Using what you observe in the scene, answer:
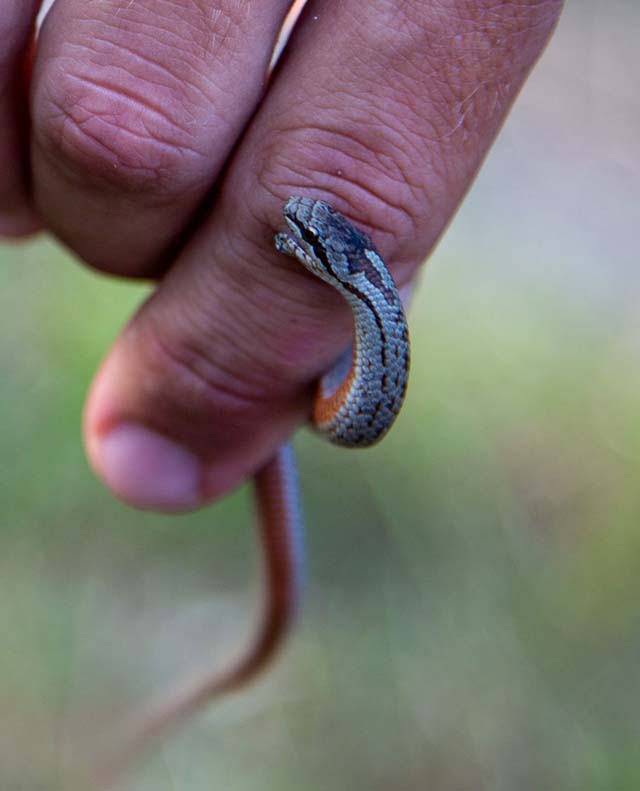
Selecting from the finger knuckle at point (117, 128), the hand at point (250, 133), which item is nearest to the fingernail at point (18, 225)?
the hand at point (250, 133)

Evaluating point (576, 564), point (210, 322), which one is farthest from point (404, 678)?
point (210, 322)

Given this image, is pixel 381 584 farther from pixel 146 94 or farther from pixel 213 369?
pixel 146 94

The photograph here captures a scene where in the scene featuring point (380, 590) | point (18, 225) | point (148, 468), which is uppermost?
point (18, 225)

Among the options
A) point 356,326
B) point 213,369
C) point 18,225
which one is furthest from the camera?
point 18,225

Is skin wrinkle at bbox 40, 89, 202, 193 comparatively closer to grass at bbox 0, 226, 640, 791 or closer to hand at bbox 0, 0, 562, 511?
hand at bbox 0, 0, 562, 511

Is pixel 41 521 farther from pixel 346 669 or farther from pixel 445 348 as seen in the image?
pixel 445 348

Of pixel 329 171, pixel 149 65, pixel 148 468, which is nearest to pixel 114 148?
pixel 149 65
